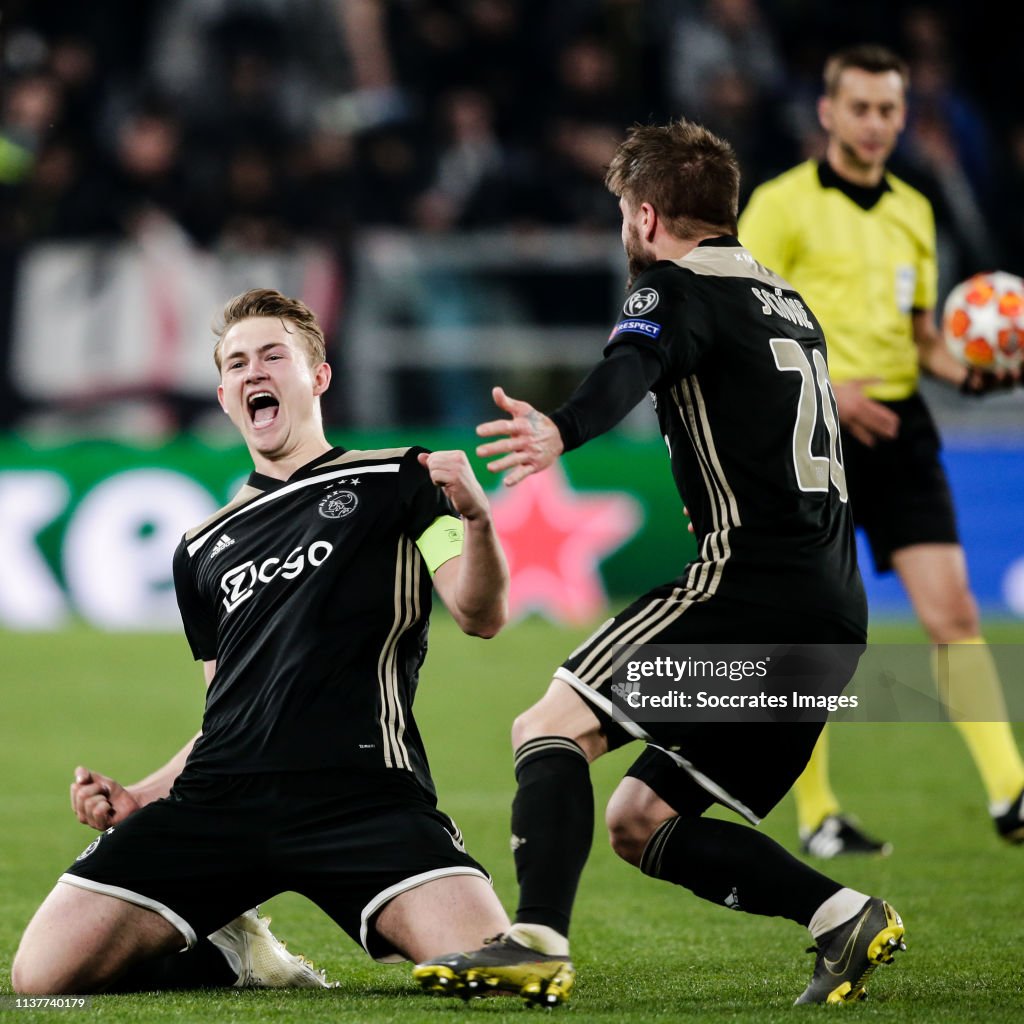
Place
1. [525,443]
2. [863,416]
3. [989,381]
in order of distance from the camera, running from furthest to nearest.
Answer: [989,381]
[863,416]
[525,443]

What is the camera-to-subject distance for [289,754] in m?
3.81

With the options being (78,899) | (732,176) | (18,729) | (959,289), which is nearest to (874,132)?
(959,289)

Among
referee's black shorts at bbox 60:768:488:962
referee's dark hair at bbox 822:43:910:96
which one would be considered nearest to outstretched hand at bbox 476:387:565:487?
referee's black shorts at bbox 60:768:488:962

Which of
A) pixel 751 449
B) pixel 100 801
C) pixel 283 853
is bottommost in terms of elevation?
pixel 283 853

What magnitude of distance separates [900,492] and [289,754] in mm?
2751

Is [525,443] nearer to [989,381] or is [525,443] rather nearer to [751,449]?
[751,449]

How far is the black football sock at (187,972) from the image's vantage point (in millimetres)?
3896

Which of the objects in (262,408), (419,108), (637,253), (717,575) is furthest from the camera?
(419,108)

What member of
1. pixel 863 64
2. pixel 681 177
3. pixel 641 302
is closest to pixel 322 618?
pixel 641 302

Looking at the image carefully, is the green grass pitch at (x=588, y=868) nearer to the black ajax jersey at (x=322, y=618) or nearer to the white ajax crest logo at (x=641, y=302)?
the black ajax jersey at (x=322, y=618)

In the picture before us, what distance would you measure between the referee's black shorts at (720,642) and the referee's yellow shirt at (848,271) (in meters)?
2.43

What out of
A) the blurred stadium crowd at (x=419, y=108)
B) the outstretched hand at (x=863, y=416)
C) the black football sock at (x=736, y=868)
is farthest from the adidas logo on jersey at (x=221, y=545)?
the blurred stadium crowd at (x=419, y=108)

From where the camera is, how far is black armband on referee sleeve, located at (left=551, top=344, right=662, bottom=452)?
10.8ft

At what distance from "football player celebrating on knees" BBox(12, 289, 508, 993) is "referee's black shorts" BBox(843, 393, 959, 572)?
2312mm
